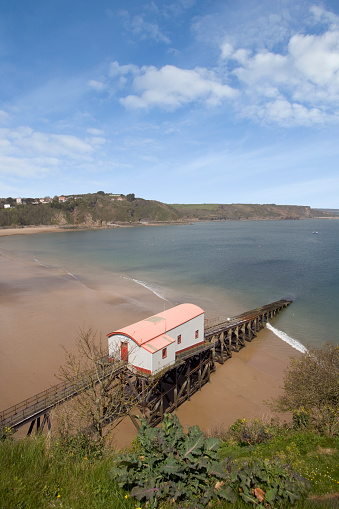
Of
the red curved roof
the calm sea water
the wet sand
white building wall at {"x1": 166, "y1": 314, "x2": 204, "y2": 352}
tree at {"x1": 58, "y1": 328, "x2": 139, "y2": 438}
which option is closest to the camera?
tree at {"x1": 58, "y1": 328, "x2": 139, "y2": 438}

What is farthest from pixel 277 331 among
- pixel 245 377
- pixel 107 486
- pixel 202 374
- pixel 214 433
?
pixel 107 486

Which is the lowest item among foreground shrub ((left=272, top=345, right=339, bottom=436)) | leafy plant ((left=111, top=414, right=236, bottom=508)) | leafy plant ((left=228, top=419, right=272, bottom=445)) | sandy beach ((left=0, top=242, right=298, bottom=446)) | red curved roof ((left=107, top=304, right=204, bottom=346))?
sandy beach ((left=0, top=242, right=298, bottom=446))

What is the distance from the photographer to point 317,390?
1631 cm

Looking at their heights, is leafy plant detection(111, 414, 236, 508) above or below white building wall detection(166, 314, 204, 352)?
above

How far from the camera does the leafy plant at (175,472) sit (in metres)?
6.49

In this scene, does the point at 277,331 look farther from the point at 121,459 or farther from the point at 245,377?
the point at 121,459

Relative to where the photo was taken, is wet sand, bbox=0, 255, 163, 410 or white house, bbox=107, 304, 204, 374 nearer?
white house, bbox=107, 304, 204, 374

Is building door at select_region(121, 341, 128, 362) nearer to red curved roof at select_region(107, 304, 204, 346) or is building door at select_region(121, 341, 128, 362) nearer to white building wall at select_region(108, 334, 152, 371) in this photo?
white building wall at select_region(108, 334, 152, 371)

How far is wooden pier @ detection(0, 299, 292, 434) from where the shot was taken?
55.5 ft

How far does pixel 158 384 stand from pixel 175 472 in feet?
54.9

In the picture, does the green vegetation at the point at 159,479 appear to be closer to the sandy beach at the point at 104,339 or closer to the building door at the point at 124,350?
the building door at the point at 124,350

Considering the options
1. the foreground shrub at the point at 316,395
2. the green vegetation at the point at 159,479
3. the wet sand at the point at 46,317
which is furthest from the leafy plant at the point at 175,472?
the wet sand at the point at 46,317

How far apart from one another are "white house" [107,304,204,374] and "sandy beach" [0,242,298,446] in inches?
169

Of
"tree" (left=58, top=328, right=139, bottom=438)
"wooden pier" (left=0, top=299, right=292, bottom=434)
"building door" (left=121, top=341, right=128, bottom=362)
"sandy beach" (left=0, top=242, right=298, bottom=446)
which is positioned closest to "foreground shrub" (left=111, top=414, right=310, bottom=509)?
"tree" (left=58, top=328, right=139, bottom=438)
